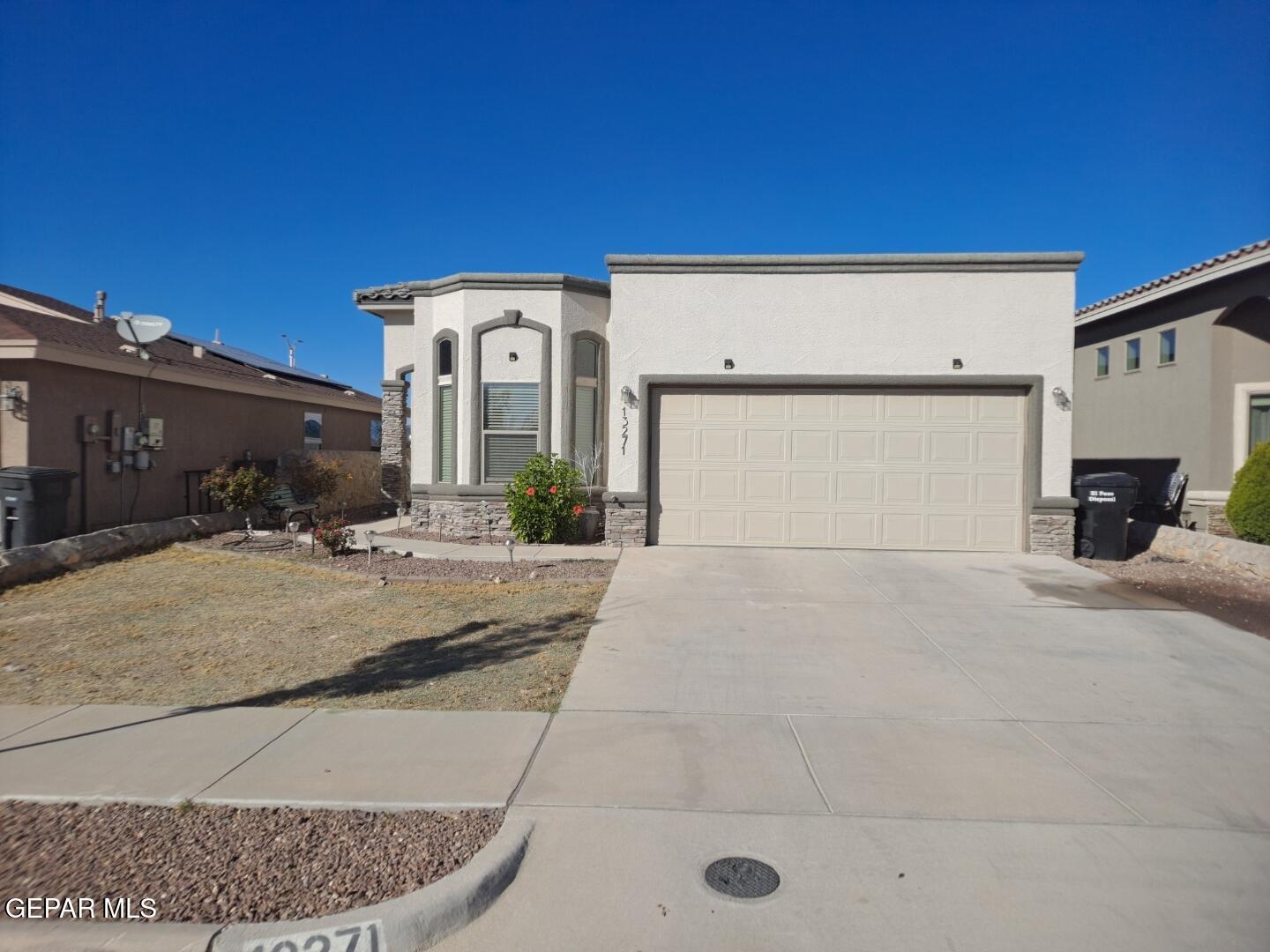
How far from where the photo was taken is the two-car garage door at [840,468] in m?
11.1

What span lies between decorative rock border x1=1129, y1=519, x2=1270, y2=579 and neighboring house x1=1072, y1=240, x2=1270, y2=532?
4.92 feet

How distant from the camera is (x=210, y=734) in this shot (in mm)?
4500

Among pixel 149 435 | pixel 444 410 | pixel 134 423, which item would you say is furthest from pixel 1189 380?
pixel 134 423

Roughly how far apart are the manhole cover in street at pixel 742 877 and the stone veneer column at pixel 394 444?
41.7 ft

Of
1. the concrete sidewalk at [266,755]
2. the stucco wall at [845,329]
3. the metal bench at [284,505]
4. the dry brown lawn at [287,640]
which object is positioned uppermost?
the stucco wall at [845,329]

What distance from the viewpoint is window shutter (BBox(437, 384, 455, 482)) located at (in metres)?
12.6

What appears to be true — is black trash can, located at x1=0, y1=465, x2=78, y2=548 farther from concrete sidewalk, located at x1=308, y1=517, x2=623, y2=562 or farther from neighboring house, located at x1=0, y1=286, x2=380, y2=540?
concrete sidewalk, located at x1=308, y1=517, x2=623, y2=562

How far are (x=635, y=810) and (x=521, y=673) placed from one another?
221cm

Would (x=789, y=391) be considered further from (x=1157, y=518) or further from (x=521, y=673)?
(x=1157, y=518)

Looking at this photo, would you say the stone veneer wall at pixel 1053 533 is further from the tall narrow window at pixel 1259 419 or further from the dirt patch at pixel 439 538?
the dirt patch at pixel 439 538

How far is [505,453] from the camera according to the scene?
1224cm

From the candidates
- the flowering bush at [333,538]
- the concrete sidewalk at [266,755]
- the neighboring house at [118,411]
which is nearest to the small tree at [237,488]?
the neighboring house at [118,411]

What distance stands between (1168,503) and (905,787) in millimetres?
12458

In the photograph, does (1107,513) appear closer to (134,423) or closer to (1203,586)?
(1203,586)
